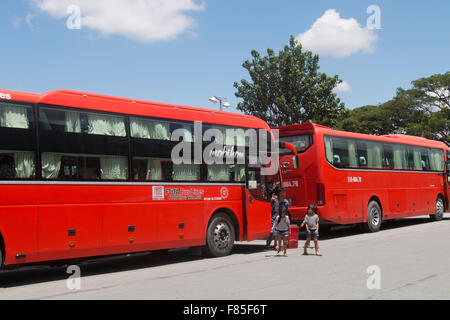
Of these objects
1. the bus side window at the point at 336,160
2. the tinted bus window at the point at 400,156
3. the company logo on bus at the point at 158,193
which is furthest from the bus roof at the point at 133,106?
the tinted bus window at the point at 400,156

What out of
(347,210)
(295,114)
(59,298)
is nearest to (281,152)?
(347,210)

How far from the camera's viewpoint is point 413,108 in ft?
167

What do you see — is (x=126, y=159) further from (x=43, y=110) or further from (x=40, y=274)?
(x=40, y=274)

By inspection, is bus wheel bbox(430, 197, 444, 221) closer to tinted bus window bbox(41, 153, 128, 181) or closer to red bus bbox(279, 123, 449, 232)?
red bus bbox(279, 123, 449, 232)

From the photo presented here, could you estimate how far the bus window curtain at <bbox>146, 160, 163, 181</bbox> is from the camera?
1066 cm

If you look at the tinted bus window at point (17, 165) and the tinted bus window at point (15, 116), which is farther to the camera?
the tinted bus window at point (15, 116)

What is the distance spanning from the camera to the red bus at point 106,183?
8695 millimetres

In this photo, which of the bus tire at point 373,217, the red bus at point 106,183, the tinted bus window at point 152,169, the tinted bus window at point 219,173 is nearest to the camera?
the red bus at point 106,183

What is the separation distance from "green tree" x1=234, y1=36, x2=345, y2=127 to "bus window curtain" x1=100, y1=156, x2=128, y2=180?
19507 millimetres

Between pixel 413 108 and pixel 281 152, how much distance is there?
126 feet

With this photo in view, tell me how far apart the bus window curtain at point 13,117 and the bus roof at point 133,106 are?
0.58 feet

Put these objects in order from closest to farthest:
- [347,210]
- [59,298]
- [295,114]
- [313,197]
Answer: [59,298] → [313,197] → [347,210] → [295,114]

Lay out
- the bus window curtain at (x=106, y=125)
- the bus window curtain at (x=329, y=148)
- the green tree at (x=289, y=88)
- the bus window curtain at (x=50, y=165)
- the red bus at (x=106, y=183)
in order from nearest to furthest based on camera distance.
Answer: the red bus at (x=106, y=183) → the bus window curtain at (x=50, y=165) → the bus window curtain at (x=106, y=125) → the bus window curtain at (x=329, y=148) → the green tree at (x=289, y=88)

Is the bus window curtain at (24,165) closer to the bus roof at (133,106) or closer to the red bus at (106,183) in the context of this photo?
the red bus at (106,183)
